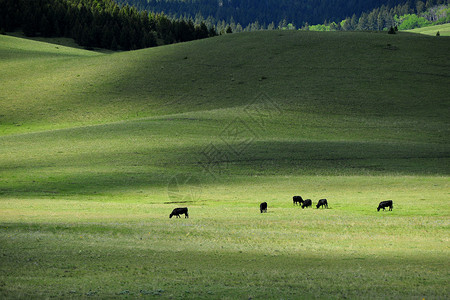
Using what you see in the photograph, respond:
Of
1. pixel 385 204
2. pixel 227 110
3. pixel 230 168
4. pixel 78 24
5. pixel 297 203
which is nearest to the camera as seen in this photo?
pixel 385 204

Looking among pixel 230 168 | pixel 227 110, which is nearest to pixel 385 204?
pixel 230 168

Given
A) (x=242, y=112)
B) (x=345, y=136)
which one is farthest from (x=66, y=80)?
(x=345, y=136)

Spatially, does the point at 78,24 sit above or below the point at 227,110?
above

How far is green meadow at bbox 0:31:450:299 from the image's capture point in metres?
14.8

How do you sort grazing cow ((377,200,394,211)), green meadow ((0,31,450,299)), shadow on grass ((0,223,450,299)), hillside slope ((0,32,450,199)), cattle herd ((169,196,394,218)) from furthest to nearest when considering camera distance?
hillside slope ((0,32,450,199)) → grazing cow ((377,200,394,211)) → cattle herd ((169,196,394,218)) → green meadow ((0,31,450,299)) → shadow on grass ((0,223,450,299))

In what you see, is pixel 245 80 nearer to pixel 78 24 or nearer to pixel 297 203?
pixel 297 203

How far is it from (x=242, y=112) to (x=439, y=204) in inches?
1606

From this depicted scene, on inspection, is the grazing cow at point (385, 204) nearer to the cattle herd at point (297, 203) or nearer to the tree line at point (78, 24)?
the cattle herd at point (297, 203)

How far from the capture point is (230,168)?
47594 mm

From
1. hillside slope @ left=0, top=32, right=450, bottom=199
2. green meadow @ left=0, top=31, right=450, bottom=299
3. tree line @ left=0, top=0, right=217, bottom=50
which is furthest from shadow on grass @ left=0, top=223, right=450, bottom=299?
tree line @ left=0, top=0, right=217, bottom=50

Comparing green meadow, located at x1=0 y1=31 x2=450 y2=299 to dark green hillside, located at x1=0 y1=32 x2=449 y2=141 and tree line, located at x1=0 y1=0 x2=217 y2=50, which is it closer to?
dark green hillside, located at x1=0 y1=32 x2=449 y2=141

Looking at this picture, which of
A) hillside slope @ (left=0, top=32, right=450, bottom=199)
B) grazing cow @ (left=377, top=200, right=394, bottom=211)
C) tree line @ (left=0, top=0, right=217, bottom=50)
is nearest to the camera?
grazing cow @ (left=377, top=200, right=394, bottom=211)

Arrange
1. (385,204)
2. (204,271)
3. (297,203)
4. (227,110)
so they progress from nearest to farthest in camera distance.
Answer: (204,271)
(385,204)
(297,203)
(227,110)

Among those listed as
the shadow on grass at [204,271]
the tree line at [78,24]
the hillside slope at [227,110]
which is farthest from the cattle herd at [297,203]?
the tree line at [78,24]
